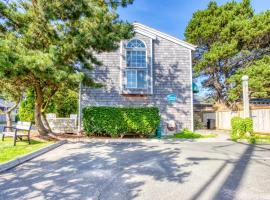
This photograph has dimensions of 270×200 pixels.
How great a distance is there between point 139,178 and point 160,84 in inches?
436

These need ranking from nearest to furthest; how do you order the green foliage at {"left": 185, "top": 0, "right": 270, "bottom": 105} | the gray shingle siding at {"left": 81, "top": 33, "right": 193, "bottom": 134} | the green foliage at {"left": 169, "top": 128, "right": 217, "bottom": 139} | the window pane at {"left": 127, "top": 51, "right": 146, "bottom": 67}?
the green foliage at {"left": 169, "top": 128, "right": 217, "bottom": 139}
the gray shingle siding at {"left": 81, "top": 33, "right": 193, "bottom": 134}
the window pane at {"left": 127, "top": 51, "right": 146, "bottom": 67}
the green foliage at {"left": 185, "top": 0, "right": 270, "bottom": 105}

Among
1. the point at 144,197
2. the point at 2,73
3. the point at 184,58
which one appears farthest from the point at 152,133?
the point at 144,197

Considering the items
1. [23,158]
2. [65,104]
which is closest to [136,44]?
[65,104]

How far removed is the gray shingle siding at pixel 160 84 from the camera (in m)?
15.0

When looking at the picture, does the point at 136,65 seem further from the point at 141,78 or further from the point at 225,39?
the point at 225,39

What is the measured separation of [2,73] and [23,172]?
14.2ft

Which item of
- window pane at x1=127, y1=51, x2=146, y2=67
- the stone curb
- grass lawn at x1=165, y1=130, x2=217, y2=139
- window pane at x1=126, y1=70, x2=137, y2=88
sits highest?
window pane at x1=127, y1=51, x2=146, y2=67

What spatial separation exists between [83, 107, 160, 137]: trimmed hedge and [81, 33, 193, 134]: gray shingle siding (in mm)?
2227

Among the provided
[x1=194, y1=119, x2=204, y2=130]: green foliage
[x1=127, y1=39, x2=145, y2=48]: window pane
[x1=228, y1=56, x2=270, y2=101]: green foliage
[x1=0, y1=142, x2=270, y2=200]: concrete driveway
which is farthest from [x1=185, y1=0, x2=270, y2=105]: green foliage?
[x1=0, y1=142, x2=270, y2=200]: concrete driveway

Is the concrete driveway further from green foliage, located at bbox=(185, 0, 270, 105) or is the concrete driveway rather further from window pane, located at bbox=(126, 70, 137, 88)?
green foliage, located at bbox=(185, 0, 270, 105)

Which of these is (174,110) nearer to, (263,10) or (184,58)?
(184,58)

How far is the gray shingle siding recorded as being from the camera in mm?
15000

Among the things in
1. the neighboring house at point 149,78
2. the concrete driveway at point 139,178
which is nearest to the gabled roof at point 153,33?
the neighboring house at point 149,78

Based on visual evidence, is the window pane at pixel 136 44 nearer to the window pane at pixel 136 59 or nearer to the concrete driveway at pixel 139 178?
the window pane at pixel 136 59
